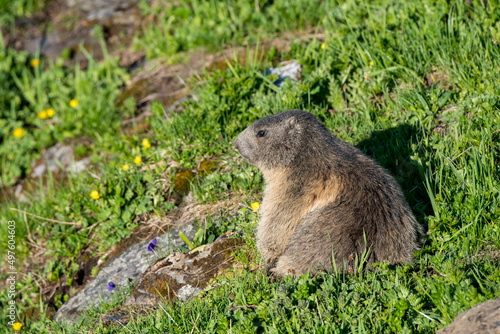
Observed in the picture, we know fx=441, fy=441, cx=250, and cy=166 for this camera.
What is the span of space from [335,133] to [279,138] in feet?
4.45

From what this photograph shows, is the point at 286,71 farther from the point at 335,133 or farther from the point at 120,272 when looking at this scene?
the point at 120,272

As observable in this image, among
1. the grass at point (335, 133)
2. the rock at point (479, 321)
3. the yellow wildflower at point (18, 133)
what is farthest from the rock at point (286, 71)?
the yellow wildflower at point (18, 133)

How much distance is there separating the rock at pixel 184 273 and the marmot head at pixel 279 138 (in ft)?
3.34

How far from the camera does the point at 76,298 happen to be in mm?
5652

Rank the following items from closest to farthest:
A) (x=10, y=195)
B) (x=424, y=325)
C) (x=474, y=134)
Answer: (x=424, y=325) < (x=474, y=134) < (x=10, y=195)

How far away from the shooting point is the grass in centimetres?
376

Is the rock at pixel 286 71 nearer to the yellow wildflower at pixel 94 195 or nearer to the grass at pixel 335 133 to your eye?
the grass at pixel 335 133

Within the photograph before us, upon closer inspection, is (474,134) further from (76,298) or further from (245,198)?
(76,298)

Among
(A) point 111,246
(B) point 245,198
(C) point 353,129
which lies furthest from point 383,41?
(A) point 111,246

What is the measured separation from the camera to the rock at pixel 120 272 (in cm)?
533

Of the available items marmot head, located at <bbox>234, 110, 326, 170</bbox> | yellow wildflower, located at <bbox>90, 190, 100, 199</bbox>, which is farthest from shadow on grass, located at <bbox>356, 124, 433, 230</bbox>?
yellow wildflower, located at <bbox>90, 190, 100, 199</bbox>

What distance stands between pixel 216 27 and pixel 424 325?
22.4 feet

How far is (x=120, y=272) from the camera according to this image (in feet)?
18.1

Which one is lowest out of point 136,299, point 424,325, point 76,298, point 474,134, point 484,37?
point 76,298
